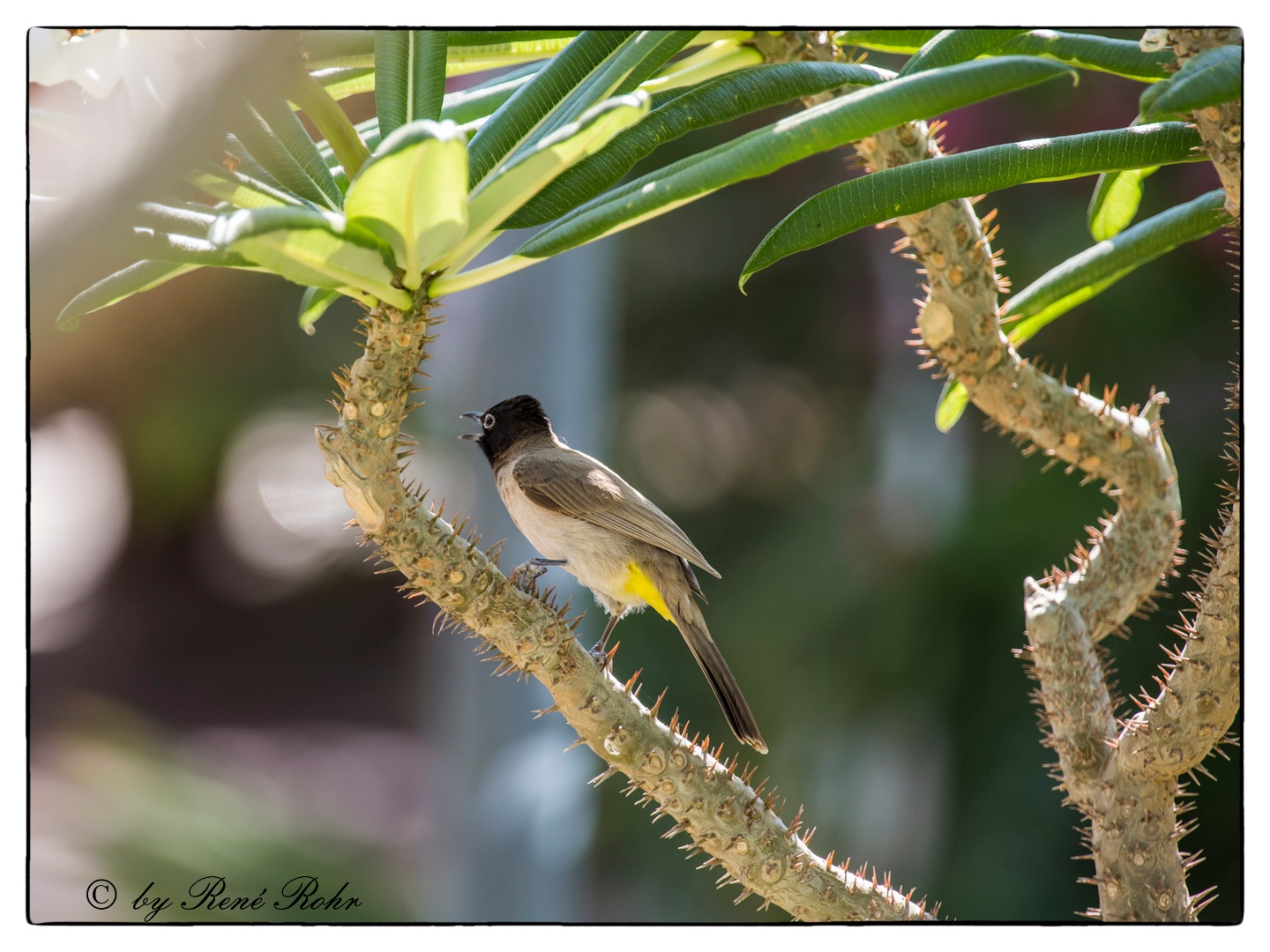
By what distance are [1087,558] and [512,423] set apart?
0.88 meters

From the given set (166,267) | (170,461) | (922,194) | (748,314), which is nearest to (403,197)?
(166,267)

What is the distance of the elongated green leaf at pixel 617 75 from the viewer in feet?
3.59

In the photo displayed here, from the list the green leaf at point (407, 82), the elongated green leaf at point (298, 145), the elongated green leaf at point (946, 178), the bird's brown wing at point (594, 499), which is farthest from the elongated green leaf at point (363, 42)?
the bird's brown wing at point (594, 499)

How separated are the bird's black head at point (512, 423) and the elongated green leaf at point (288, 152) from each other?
0.69 m

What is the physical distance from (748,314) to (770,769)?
57.8 inches

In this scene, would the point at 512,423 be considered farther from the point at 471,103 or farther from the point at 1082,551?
the point at 1082,551

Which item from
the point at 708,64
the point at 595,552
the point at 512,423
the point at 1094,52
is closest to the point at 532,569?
the point at 595,552

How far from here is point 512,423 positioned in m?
1.73

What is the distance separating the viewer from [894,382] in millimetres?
3236

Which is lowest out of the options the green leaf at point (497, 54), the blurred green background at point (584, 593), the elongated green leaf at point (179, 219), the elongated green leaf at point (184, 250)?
the blurred green background at point (584, 593)

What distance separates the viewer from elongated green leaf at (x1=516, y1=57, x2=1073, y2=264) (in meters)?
0.92

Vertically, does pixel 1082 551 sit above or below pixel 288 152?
below

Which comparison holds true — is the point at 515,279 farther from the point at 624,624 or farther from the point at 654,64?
the point at 654,64

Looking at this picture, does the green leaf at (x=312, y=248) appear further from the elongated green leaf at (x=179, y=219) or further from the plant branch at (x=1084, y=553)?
the plant branch at (x=1084, y=553)
